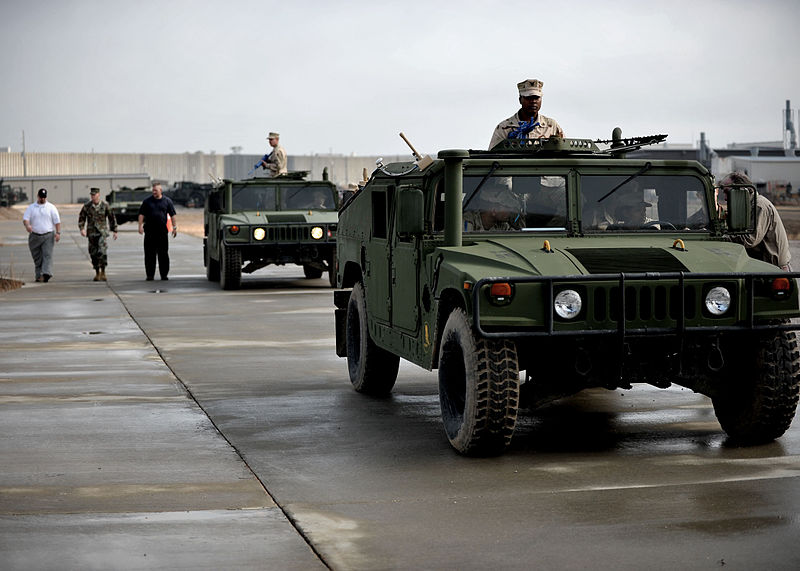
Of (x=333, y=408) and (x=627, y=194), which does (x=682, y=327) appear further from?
(x=333, y=408)

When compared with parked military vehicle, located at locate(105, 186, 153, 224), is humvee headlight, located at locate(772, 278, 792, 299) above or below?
below

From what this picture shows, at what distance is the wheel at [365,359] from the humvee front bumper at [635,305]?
2.70m

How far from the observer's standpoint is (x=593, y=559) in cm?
531

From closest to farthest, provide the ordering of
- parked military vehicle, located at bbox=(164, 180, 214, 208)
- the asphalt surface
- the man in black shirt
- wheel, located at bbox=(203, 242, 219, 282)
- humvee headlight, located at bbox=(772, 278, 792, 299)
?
the asphalt surface → humvee headlight, located at bbox=(772, 278, 792, 299) → wheel, located at bbox=(203, 242, 219, 282) → the man in black shirt → parked military vehicle, located at bbox=(164, 180, 214, 208)

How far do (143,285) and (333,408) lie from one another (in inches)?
529

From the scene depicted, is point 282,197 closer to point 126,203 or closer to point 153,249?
point 153,249

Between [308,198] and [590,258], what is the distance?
14660mm

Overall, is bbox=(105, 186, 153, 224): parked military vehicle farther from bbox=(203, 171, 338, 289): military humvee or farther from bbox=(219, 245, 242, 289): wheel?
bbox=(219, 245, 242, 289): wheel

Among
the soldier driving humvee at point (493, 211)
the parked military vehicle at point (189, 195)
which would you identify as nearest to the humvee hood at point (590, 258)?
the soldier driving humvee at point (493, 211)

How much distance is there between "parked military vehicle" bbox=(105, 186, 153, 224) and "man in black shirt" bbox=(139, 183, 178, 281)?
32036 millimetres

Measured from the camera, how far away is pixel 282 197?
21.8 m

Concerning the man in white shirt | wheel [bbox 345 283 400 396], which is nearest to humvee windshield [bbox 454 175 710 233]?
wheel [bbox 345 283 400 396]

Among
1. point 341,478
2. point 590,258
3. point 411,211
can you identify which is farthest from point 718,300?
point 341,478

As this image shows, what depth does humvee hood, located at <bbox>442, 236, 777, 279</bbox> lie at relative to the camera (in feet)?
23.7
